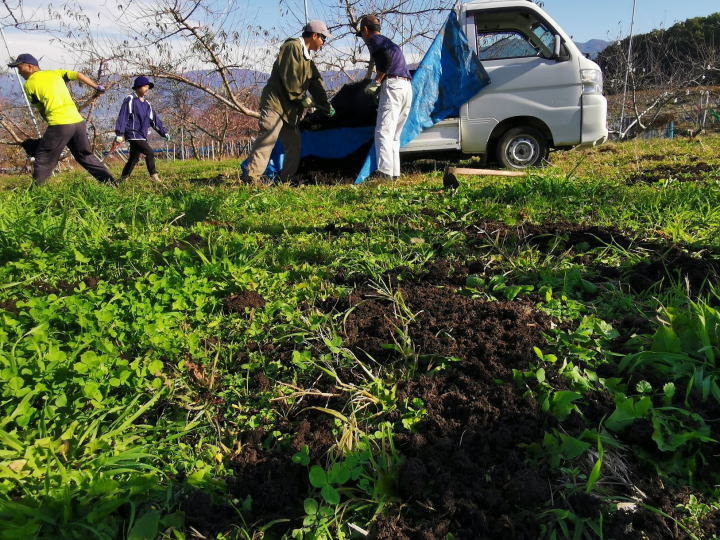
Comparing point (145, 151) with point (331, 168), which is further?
point (145, 151)

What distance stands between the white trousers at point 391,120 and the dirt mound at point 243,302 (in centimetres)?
391

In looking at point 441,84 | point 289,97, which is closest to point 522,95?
point 441,84

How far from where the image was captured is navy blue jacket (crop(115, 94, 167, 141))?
778cm

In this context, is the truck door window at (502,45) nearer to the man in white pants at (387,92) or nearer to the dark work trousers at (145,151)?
the man in white pants at (387,92)

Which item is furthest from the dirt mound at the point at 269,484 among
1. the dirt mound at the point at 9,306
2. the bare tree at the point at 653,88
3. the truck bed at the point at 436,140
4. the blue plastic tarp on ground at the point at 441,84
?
the bare tree at the point at 653,88

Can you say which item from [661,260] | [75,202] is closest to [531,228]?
[661,260]

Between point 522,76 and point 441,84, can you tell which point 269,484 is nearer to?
point 441,84

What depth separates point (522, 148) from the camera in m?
6.56

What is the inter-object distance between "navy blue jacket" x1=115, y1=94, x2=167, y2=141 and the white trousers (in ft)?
15.2

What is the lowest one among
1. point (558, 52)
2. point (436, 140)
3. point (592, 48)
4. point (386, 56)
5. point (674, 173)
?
point (674, 173)

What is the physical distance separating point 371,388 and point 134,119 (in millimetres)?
7972

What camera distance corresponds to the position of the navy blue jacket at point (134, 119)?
7.78m

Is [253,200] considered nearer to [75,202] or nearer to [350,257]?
[75,202]

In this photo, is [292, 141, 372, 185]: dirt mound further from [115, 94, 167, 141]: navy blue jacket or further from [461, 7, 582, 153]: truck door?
[115, 94, 167, 141]: navy blue jacket
